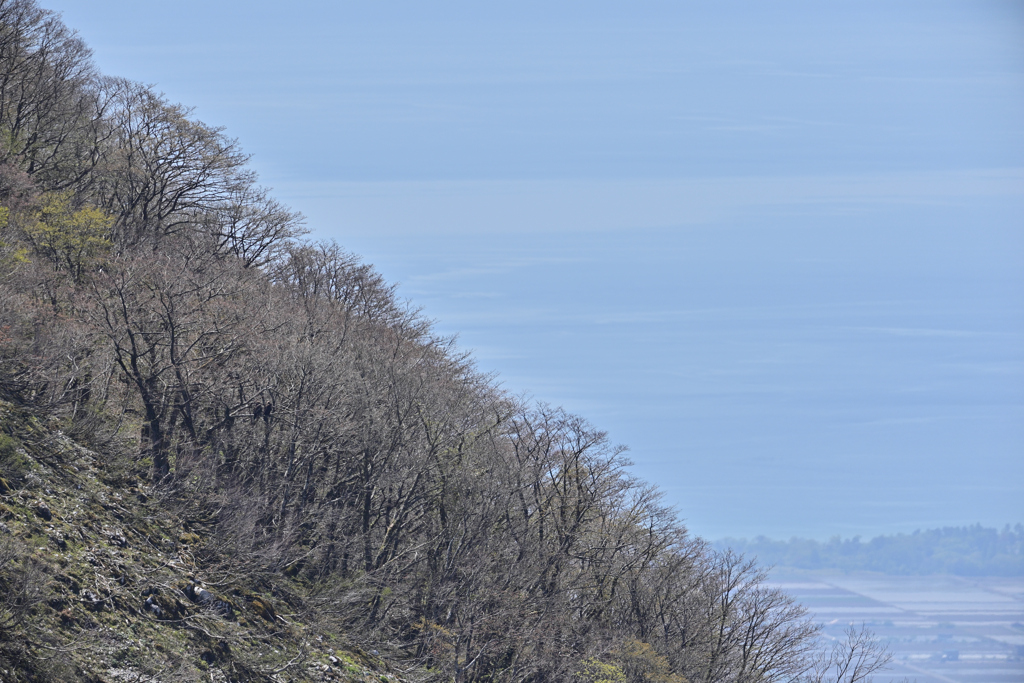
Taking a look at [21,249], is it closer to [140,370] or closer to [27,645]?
[140,370]

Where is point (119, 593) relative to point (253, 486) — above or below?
below

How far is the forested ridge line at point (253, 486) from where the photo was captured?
30.1 m

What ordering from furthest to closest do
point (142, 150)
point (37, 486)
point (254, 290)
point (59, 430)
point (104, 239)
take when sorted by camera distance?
point (142, 150)
point (254, 290)
point (104, 239)
point (59, 430)
point (37, 486)

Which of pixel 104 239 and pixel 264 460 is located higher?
pixel 104 239

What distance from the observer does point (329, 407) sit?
45188 millimetres

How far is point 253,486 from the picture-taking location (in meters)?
40.8

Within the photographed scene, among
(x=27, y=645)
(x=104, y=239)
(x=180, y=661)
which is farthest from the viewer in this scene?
(x=104, y=239)

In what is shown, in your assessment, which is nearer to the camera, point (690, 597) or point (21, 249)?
point (21, 249)

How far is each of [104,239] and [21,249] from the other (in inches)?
240

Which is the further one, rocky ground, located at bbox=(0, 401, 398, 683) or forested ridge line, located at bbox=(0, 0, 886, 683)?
forested ridge line, located at bbox=(0, 0, 886, 683)

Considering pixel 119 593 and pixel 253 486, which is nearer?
pixel 119 593

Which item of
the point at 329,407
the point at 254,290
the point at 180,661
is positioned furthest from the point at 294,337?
the point at 180,661

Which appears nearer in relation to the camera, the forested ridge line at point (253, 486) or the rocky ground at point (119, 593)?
the rocky ground at point (119, 593)

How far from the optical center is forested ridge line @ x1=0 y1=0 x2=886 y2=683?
30.1 m
